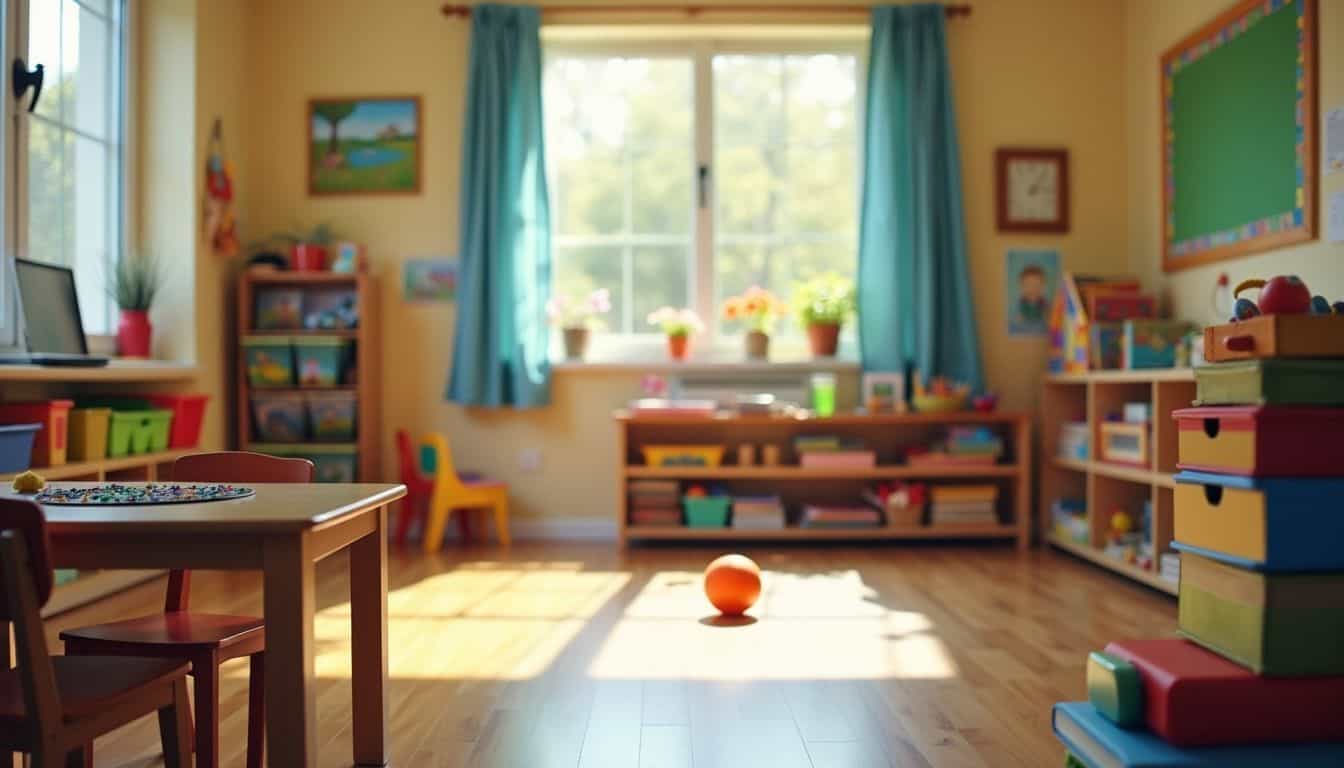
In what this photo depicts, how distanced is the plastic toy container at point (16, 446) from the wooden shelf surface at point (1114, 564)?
3897mm

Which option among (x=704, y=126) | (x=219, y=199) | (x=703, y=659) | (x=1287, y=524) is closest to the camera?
(x=1287, y=524)

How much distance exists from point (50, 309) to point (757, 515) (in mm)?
3033

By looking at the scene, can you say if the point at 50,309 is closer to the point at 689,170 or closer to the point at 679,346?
the point at 679,346

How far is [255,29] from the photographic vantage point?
17.0ft

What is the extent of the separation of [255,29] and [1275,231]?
4.76 m

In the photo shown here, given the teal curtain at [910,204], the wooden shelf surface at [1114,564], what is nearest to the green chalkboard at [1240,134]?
the teal curtain at [910,204]

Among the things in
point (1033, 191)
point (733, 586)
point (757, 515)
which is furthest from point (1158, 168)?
point (733, 586)

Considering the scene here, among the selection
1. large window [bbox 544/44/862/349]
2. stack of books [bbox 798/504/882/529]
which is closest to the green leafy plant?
large window [bbox 544/44/862/349]

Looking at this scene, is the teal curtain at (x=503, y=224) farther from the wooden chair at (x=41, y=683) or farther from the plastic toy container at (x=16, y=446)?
the wooden chair at (x=41, y=683)

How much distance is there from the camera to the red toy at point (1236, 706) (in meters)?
1.65

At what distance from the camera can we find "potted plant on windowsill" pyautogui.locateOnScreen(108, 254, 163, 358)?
4.28 m

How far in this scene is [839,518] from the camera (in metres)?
4.84

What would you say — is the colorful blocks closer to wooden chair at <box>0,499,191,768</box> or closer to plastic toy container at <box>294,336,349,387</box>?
wooden chair at <box>0,499,191,768</box>

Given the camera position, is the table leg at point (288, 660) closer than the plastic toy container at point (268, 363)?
Yes
